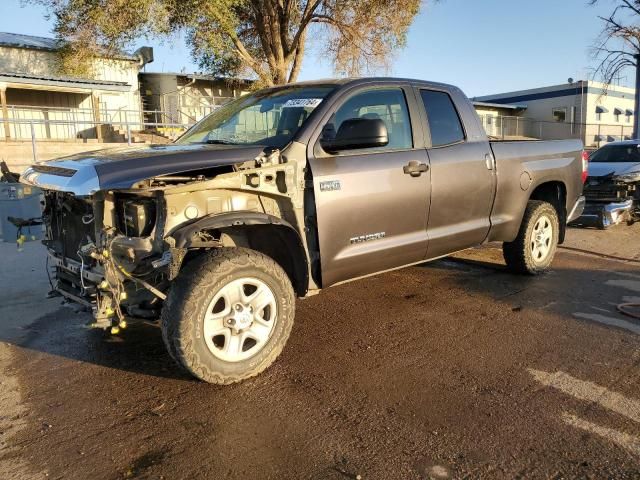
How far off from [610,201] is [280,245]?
7.85 meters

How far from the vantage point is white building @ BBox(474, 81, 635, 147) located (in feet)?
120

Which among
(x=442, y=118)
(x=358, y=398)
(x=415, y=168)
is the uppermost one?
(x=442, y=118)

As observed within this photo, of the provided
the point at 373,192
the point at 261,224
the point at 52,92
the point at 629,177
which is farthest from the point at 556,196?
the point at 52,92

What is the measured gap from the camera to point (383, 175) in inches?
171

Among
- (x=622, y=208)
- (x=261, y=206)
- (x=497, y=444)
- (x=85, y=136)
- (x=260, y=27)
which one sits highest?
(x=260, y=27)

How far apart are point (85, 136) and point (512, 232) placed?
78.3 ft

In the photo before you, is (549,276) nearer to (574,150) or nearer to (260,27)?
(574,150)

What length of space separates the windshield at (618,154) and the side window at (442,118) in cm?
719

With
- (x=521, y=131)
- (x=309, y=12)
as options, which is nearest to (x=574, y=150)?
(x=309, y=12)

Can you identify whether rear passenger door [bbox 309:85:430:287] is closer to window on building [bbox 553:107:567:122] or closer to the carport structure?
the carport structure

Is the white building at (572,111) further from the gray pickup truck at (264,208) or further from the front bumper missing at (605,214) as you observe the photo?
the gray pickup truck at (264,208)

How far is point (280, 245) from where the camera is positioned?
409 centimetres

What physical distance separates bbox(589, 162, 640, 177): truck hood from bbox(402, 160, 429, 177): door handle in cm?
682

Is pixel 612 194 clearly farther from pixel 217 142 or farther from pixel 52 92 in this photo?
pixel 52 92
